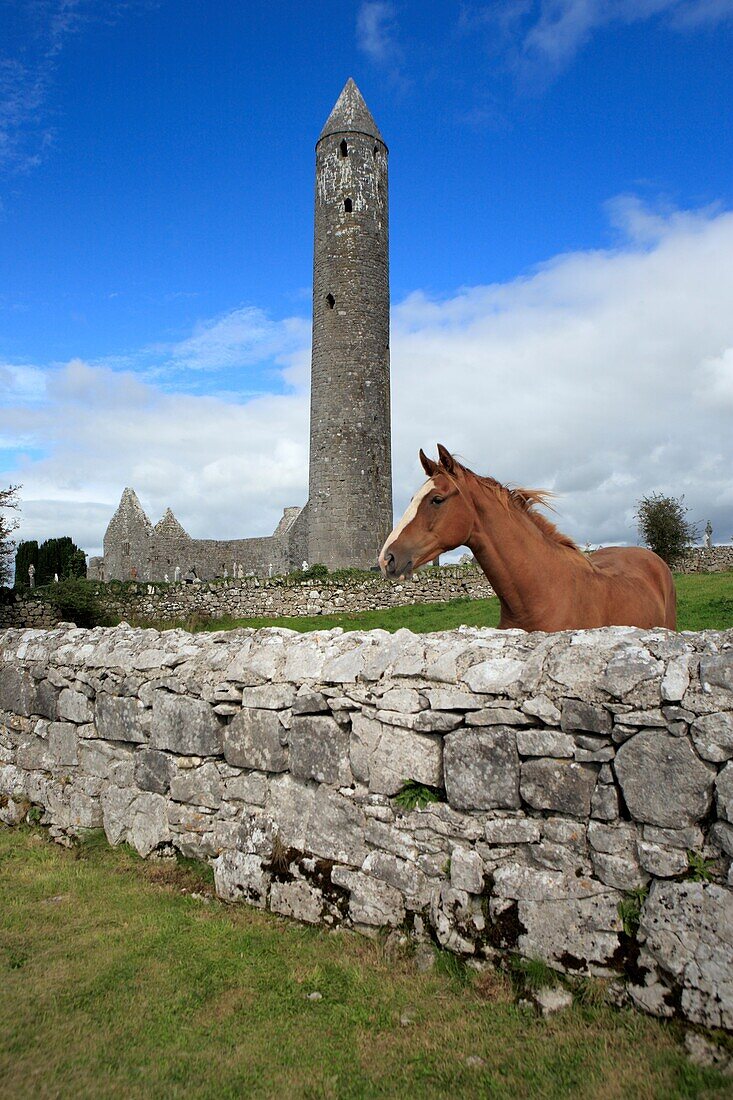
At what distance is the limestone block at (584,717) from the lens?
3.52 m

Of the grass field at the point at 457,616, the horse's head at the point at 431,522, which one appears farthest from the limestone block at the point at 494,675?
the grass field at the point at 457,616

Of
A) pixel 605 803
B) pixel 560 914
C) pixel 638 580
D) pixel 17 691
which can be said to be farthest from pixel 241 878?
pixel 638 580

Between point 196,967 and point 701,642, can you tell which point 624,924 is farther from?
point 196,967

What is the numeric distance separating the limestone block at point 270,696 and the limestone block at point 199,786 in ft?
2.24

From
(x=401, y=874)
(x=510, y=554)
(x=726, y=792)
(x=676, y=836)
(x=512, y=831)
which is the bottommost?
(x=401, y=874)

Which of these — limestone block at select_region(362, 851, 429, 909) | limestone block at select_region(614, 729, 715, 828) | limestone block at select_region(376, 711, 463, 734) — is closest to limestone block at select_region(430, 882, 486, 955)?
limestone block at select_region(362, 851, 429, 909)

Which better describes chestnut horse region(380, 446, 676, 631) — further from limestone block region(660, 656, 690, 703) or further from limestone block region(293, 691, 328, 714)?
limestone block region(660, 656, 690, 703)

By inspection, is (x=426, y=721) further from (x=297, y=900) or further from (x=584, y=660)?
(x=297, y=900)

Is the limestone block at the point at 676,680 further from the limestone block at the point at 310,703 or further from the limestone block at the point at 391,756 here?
the limestone block at the point at 310,703

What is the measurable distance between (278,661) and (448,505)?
74.6 inches

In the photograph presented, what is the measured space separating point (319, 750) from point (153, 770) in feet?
5.85

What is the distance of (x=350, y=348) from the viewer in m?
31.2

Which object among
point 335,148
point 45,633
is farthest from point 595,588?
point 335,148

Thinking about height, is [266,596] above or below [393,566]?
below
